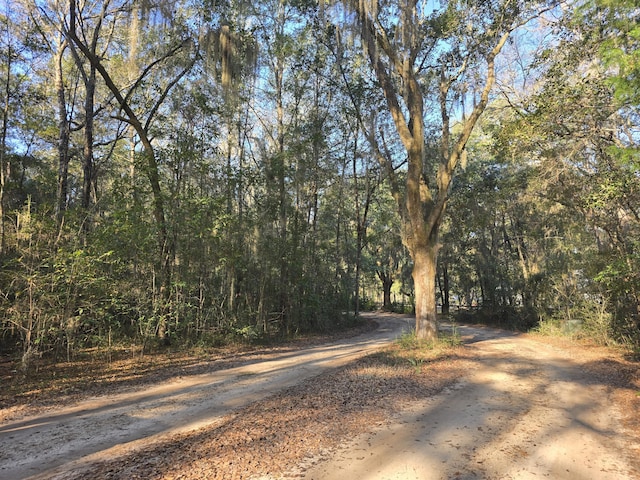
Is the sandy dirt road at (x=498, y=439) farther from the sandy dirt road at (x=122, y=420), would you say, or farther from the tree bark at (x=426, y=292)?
the tree bark at (x=426, y=292)

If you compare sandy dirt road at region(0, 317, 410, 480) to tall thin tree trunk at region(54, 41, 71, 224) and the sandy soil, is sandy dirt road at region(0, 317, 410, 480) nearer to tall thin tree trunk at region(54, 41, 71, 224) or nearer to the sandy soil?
the sandy soil

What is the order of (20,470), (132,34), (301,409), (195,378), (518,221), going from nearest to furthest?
(20,470) < (301,409) < (195,378) < (132,34) < (518,221)

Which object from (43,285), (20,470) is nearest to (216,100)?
(43,285)

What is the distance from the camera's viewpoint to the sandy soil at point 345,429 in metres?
3.60

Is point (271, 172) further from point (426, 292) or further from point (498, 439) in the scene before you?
point (498, 439)

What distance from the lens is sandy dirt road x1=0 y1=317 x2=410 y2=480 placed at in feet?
12.5

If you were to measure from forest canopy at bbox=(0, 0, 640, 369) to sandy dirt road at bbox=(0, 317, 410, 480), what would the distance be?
2196mm

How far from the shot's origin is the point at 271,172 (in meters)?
15.1

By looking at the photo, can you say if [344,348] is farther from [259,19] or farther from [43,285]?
[259,19]

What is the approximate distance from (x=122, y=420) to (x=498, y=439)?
4788 millimetres

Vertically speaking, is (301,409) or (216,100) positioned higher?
(216,100)

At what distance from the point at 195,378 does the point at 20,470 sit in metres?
4.18

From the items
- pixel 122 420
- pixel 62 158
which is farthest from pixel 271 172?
pixel 122 420

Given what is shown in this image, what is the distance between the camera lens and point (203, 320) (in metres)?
11.2
